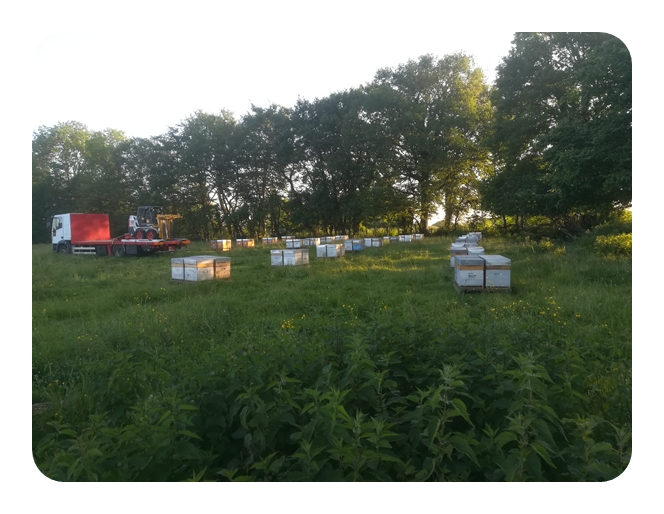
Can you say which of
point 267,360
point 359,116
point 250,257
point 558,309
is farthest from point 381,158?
point 267,360

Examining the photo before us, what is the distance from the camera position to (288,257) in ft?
37.6

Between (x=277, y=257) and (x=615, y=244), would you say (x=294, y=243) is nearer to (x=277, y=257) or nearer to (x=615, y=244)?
(x=277, y=257)

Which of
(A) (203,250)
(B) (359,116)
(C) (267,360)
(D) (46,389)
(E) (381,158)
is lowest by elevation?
(D) (46,389)

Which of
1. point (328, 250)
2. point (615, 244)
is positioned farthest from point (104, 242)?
point (615, 244)

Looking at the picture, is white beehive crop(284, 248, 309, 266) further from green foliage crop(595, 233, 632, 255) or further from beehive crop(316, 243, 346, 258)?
green foliage crop(595, 233, 632, 255)

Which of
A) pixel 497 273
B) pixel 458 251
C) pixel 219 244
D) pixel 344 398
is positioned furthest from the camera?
pixel 219 244

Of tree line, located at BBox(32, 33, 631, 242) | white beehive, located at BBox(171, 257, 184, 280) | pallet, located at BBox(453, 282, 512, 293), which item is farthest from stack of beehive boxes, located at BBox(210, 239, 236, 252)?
pallet, located at BBox(453, 282, 512, 293)

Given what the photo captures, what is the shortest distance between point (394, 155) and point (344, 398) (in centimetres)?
1276

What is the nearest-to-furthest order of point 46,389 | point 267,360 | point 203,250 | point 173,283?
1. point 267,360
2. point 46,389
3. point 173,283
4. point 203,250

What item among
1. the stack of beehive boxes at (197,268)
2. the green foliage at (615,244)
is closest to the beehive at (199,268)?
the stack of beehive boxes at (197,268)

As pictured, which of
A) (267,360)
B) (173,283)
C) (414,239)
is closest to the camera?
(267,360)

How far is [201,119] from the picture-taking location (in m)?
11.7

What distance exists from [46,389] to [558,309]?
21.4 ft

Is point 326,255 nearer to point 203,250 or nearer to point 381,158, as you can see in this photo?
point 381,158
